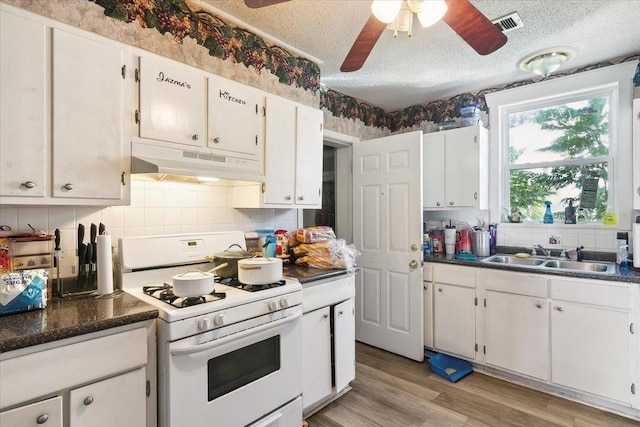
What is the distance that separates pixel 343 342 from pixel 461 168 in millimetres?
1999

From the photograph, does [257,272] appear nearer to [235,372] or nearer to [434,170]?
[235,372]

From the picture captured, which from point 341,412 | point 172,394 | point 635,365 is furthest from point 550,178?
point 172,394

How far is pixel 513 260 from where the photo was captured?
294cm

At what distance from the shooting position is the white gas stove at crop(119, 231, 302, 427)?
4.47 ft

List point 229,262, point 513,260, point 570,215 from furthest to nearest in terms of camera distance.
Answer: point 513,260, point 570,215, point 229,262

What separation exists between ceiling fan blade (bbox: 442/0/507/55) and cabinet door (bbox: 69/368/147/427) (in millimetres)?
1936

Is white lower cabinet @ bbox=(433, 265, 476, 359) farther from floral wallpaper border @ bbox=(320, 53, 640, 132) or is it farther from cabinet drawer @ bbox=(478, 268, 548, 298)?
floral wallpaper border @ bbox=(320, 53, 640, 132)

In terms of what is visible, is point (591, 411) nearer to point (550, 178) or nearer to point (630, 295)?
point (630, 295)

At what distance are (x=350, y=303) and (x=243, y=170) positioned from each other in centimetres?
122

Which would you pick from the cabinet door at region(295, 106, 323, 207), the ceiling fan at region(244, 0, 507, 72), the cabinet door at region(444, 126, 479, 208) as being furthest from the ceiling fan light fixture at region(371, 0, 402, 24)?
the cabinet door at region(444, 126, 479, 208)

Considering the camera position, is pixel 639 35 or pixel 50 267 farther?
pixel 639 35

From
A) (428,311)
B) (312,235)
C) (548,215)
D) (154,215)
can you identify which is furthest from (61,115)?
(548,215)

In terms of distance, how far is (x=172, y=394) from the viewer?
1347 mm

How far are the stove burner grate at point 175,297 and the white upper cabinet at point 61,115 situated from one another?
0.47 m
